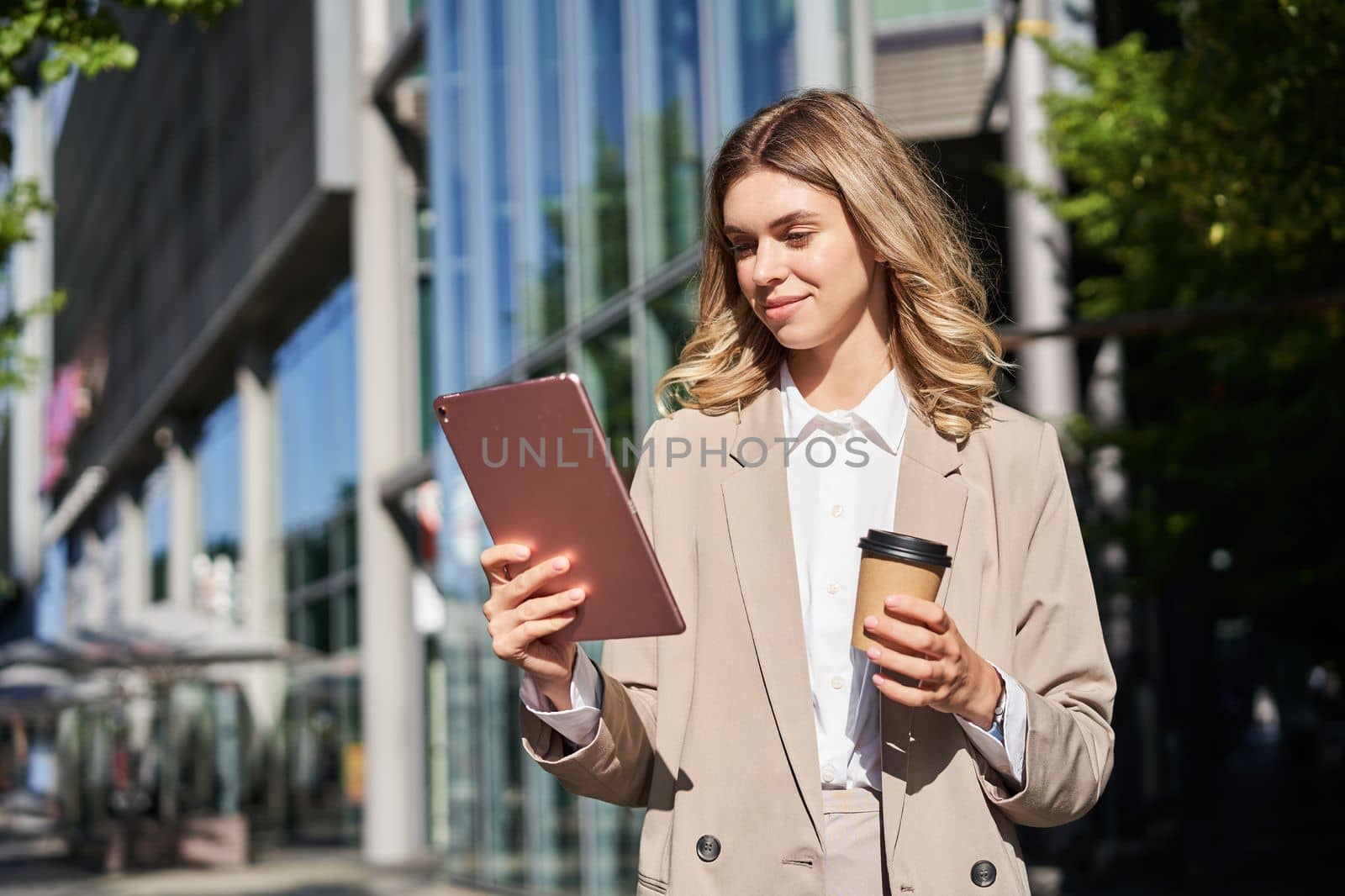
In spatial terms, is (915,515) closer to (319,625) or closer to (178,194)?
(319,625)

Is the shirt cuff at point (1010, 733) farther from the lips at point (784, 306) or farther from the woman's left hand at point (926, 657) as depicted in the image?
the lips at point (784, 306)

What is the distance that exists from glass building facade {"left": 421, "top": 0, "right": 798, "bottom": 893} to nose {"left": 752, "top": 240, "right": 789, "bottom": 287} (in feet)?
20.4

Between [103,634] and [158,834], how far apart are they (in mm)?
2862

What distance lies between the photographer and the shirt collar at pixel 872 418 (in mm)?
2463


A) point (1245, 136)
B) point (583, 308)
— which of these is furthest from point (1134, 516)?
point (1245, 136)

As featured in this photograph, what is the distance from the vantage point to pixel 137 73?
36.2m

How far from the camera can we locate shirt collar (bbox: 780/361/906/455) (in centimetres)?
246

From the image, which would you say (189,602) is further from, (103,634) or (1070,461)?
(1070,461)

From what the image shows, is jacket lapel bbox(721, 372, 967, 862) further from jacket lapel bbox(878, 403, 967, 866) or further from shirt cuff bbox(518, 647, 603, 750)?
shirt cuff bbox(518, 647, 603, 750)

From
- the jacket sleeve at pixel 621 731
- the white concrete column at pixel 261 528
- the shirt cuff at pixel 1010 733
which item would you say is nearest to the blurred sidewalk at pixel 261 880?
the white concrete column at pixel 261 528

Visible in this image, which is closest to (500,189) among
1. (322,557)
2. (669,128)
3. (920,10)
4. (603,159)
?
(603,159)

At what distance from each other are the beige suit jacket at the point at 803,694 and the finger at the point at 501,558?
24 cm

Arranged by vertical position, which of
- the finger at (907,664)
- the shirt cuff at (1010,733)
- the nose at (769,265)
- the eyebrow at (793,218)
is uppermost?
the eyebrow at (793,218)

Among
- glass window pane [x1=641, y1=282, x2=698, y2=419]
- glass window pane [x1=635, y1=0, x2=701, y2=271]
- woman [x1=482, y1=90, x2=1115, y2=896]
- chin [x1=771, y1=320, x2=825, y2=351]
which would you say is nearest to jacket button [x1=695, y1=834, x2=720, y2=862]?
woman [x1=482, y1=90, x2=1115, y2=896]
